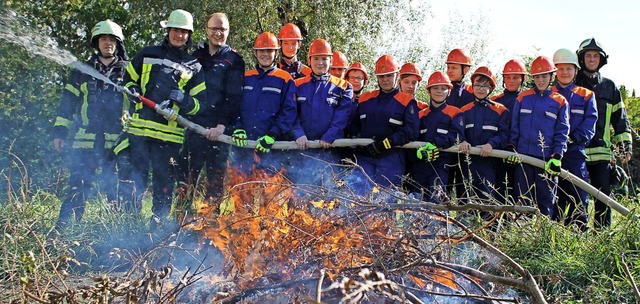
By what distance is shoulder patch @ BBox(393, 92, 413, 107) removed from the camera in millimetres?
7816

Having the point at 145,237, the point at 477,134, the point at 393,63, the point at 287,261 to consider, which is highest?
the point at 393,63

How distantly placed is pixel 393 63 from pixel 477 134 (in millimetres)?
1139

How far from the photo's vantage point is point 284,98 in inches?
304

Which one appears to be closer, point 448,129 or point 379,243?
point 379,243

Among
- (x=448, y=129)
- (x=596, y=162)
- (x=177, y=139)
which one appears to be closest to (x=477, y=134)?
(x=448, y=129)

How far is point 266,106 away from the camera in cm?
765

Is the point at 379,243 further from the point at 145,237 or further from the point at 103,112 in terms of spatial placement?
the point at 103,112

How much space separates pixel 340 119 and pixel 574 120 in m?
2.40

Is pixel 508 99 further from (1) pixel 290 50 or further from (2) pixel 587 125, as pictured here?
(1) pixel 290 50

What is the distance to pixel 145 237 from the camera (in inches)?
270

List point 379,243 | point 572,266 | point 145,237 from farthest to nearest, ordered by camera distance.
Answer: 1. point 145,237
2. point 572,266
3. point 379,243

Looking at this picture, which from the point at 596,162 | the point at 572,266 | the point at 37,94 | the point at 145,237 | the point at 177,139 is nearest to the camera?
the point at 572,266

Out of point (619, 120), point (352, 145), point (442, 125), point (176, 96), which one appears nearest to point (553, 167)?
point (442, 125)

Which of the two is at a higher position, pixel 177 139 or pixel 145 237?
pixel 177 139
